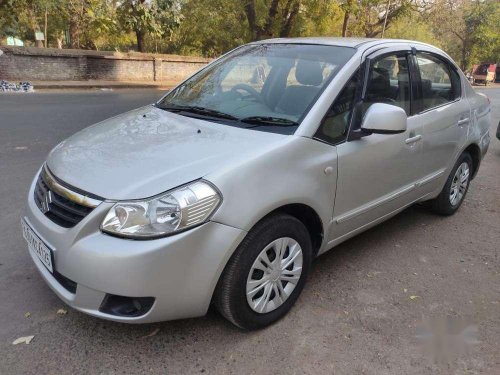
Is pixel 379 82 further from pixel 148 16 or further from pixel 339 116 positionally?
pixel 148 16

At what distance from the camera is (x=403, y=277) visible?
3.44 metres

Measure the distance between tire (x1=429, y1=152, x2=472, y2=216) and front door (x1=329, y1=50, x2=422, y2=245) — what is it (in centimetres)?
75

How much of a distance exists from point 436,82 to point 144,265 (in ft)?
10.5

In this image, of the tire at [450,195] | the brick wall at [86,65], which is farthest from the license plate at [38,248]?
the brick wall at [86,65]

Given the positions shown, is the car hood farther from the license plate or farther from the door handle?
the door handle

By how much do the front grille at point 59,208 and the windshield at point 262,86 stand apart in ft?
3.63

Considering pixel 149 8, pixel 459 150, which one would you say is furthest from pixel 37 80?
pixel 459 150

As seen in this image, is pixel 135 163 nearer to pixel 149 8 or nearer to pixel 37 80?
pixel 37 80

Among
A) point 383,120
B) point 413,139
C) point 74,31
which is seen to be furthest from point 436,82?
point 74,31

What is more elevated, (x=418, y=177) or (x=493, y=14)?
(x=493, y=14)

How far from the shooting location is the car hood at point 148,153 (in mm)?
2301

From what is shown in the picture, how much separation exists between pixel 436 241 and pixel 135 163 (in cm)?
291

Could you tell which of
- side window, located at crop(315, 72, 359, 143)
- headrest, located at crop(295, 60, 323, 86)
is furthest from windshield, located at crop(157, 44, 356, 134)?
side window, located at crop(315, 72, 359, 143)

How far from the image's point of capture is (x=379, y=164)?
10.7 feet
